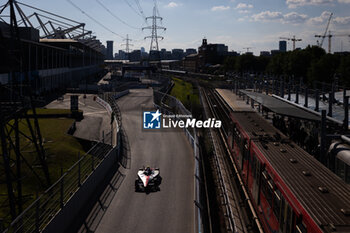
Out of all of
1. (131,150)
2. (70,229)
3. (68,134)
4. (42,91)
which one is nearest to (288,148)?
(70,229)

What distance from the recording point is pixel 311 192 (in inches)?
351

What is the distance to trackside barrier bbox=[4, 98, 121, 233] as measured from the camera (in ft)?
35.6

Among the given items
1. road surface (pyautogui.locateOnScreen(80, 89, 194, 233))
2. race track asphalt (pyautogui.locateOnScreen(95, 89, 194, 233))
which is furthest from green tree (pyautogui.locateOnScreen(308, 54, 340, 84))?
road surface (pyautogui.locateOnScreen(80, 89, 194, 233))

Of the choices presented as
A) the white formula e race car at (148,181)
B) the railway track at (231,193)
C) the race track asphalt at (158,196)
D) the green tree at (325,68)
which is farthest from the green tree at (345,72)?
the white formula e race car at (148,181)

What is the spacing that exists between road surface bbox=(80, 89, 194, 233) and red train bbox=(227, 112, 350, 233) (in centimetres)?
319

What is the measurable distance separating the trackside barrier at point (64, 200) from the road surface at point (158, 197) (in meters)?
1.29

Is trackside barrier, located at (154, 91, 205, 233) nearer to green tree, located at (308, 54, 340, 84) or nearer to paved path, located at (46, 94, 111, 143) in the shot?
paved path, located at (46, 94, 111, 143)

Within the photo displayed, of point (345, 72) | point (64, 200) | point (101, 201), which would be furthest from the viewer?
point (345, 72)

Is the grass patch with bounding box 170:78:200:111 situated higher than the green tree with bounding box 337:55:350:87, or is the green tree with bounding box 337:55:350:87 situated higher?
the green tree with bounding box 337:55:350:87

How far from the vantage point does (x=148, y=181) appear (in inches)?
682

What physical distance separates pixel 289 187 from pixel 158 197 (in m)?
8.18

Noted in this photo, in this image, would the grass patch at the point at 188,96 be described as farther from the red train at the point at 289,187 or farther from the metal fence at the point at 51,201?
the red train at the point at 289,187

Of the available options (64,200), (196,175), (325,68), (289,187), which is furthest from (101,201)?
(325,68)

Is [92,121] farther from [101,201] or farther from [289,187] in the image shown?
[289,187]
